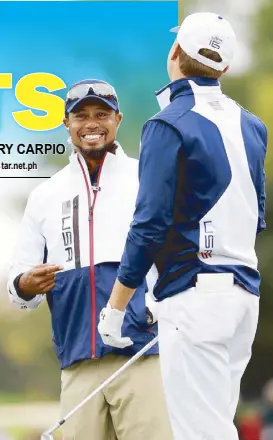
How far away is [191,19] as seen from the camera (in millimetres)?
3178

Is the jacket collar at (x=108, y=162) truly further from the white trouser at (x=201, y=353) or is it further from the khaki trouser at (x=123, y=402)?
the white trouser at (x=201, y=353)

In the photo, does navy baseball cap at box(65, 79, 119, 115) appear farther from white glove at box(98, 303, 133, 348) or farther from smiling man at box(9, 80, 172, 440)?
white glove at box(98, 303, 133, 348)

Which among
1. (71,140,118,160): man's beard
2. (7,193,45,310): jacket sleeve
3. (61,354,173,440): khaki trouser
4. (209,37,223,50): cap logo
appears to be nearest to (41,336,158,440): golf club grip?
(61,354,173,440): khaki trouser

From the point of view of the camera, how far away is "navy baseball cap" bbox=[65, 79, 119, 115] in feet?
12.5

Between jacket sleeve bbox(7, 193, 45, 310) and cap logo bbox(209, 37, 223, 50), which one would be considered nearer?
cap logo bbox(209, 37, 223, 50)

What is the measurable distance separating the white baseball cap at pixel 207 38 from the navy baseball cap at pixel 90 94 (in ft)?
2.23

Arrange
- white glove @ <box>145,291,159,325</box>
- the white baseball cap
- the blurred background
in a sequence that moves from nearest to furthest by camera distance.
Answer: the white baseball cap → white glove @ <box>145,291,159,325</box> → the blurred background

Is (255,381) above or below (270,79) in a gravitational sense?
below

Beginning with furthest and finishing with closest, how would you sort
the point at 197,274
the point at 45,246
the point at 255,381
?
the point at 255,381 → the point at 45,246 → the point at 197,274

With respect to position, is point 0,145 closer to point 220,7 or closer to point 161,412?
point 220,7

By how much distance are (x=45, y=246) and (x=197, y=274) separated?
3.05ft

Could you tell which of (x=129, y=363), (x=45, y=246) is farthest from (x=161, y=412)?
(x=45, y=246)

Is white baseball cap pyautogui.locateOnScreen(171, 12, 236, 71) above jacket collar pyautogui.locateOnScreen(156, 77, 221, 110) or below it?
above

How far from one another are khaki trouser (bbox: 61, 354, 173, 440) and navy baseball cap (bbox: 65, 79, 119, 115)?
0.81 metres
